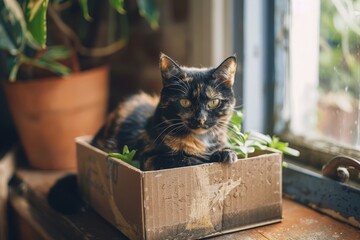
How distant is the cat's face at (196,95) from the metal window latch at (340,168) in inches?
11.3

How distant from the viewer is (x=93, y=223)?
3.89 ft

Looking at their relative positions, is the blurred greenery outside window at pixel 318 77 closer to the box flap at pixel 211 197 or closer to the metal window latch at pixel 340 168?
the metal window latch at pixel 340 168

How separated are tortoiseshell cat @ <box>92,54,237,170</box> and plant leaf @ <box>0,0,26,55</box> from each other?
20.4 inches

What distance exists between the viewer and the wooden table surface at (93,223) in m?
1.07

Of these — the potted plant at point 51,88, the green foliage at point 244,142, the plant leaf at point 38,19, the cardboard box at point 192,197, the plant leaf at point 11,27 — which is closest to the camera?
the cardboard box at point 192,197

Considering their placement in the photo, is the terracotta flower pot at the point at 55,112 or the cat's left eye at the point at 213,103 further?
the terracotta flower pot at the point at 55,112

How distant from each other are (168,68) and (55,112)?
62 centimetres

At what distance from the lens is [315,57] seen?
54.4 inches

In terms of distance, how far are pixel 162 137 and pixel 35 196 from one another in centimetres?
56

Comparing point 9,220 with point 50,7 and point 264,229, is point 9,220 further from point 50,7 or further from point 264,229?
point 264,229

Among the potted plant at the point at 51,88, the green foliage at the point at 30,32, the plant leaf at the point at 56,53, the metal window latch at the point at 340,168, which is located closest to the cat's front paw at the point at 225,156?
the metal window latch at the point at 340,168

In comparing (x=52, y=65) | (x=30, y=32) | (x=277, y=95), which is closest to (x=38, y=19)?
(x=30, y=32)

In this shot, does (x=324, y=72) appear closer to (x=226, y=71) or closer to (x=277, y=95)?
(x=277, y=95)

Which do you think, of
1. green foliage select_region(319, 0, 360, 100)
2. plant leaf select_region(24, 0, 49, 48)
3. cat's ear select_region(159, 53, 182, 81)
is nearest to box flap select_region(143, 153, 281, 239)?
cat's ear select_region(159, 53, 182, 81)
